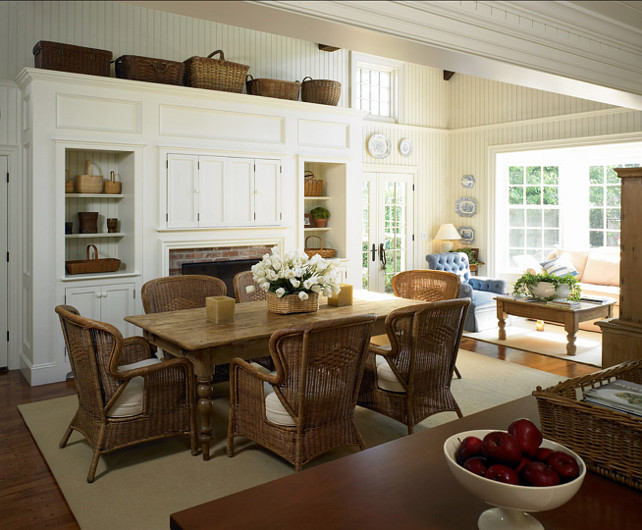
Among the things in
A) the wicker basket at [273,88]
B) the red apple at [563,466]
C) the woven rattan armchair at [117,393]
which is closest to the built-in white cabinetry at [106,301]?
the woven rattan armchair at [117,393]

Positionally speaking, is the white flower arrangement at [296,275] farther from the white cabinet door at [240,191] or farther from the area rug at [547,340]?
the area rug at [547,340]

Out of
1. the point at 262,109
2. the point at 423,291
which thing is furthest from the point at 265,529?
the point at 262,109

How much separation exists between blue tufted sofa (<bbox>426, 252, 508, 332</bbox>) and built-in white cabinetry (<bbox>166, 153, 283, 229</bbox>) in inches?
93.5

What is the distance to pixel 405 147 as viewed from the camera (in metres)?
8.70

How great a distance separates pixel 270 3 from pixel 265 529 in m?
1.56

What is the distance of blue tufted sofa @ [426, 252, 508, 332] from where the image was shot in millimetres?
7012

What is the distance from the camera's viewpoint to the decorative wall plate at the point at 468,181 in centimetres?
906

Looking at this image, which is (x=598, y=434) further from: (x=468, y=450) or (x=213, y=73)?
(x=213, y=73)

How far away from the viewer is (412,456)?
1.61 m

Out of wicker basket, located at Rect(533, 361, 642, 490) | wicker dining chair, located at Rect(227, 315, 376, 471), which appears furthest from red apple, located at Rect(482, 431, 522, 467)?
wicker dining chair, located at Rect(227, 315, 376, 471)

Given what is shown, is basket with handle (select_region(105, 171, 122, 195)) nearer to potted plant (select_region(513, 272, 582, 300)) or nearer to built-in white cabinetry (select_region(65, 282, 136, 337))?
built-in white cabinetry (select_region(65, 282, 136, 337))

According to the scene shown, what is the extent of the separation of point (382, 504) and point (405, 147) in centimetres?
776

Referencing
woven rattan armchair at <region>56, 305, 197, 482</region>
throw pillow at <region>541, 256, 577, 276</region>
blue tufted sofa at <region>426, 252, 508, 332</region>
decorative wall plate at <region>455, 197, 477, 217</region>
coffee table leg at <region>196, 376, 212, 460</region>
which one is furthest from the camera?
decorative wall plate at <region>455, 197, 477, 217</region>

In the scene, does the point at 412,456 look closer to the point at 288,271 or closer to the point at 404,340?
the point at 404,340
